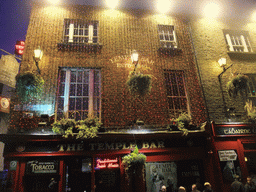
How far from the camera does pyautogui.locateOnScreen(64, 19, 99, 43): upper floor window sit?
31.0 feet

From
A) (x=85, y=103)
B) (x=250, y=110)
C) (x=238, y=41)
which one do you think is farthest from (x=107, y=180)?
(x=238, y=41)

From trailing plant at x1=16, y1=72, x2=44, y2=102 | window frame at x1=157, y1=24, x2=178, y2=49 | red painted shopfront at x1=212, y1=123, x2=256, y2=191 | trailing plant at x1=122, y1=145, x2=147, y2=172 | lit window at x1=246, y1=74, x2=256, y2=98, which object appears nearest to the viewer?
trailing plant at x1=122, y1=145, x2=147, y2=172

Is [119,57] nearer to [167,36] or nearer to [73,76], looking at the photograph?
[73,76]

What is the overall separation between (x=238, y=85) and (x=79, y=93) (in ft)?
23.4

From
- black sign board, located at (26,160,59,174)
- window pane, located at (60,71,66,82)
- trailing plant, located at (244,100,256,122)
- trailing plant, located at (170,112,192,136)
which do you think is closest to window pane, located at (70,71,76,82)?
window pane, located at (60,71,66,82)

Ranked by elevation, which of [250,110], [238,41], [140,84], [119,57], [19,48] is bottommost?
[250,110]

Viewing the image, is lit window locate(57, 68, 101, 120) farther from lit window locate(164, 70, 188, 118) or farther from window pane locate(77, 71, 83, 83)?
lit window locate(164, 70, 188, 118)

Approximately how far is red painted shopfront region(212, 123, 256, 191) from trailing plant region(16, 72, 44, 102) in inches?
294

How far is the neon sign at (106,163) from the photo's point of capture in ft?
24.8

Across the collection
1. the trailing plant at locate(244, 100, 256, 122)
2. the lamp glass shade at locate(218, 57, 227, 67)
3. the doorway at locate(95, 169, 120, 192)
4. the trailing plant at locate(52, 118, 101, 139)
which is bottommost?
the doorway at locate(95, 169, 120, 192)

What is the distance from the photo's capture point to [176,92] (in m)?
9.42

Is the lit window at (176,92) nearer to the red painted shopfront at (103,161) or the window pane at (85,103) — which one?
the red painted shopfront at (103,161)

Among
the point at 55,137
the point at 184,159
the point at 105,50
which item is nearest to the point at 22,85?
the point at 55,137

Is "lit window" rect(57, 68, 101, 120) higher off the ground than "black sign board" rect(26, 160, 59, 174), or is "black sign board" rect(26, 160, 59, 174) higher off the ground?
"lit window" rect(57, 68, 101, 120)
